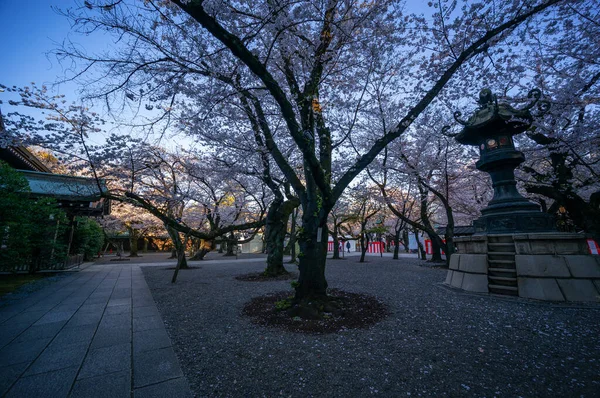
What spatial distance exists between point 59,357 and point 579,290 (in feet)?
34.0

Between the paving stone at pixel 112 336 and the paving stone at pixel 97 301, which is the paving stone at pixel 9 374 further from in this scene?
the paving stone at pixel 97 301

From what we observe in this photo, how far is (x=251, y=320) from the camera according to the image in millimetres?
4980

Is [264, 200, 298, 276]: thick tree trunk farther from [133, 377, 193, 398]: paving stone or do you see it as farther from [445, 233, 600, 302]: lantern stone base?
[133, 377, 193, 398]: paving stone

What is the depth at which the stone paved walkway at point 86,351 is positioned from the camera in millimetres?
2602

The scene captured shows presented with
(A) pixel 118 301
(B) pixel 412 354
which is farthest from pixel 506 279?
(A) pixel 118 301

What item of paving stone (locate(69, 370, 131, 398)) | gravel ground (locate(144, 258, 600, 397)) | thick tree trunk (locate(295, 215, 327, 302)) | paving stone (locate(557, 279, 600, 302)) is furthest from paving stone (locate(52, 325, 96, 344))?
paving stone (locate(557, 279, 600, 302))

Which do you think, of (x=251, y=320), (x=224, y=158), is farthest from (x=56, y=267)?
(x=251, y=320)

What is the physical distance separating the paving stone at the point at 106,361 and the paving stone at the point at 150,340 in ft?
0.47

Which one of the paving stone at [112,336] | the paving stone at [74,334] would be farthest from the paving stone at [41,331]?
the paving stone at [112,336]

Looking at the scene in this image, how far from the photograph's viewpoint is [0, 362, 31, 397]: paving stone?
8.54ft

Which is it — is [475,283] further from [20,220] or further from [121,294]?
[20,220]

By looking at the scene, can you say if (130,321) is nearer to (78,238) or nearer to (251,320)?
(251,320)

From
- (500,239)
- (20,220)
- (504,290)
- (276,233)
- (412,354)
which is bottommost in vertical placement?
(412,354)

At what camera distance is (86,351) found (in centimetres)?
350
